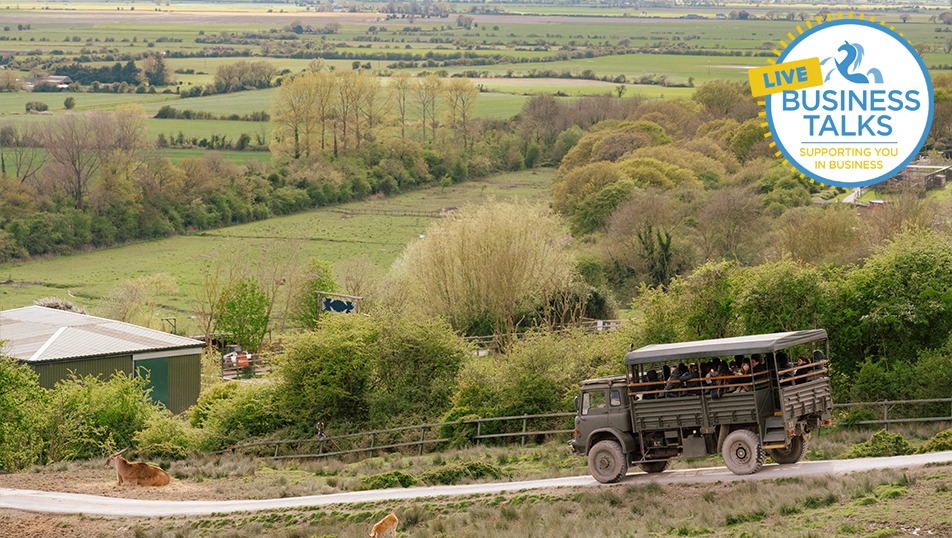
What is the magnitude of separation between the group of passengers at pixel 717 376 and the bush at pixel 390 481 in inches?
290

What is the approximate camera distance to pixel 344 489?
33.2m

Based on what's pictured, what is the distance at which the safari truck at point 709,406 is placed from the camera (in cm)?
2717

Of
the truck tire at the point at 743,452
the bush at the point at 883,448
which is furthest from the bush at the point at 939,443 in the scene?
the truck tire at the point at 743,452

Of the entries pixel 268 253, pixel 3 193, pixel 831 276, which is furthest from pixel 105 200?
pixel 831 276

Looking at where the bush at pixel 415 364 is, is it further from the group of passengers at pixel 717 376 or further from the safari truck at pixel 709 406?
the group of passengers at pixel 717 376

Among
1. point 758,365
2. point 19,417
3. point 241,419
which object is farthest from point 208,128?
point 758,365

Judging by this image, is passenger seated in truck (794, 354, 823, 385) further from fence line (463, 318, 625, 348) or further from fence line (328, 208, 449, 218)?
fence line (328, 208, 449, 218)

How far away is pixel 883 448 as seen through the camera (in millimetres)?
29953

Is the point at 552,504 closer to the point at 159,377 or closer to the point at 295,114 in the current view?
the point at 159,377

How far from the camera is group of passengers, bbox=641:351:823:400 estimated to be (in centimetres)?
2733

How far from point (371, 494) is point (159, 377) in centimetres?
2673

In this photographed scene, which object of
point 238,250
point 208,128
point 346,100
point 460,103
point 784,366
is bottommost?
point 238,250

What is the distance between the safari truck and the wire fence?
28.9 ft

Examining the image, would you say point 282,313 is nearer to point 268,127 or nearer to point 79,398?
point 79,398
